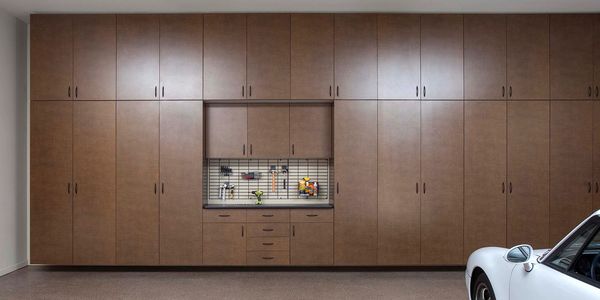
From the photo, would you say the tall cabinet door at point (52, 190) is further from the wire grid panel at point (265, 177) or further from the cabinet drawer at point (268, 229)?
the cabinet drawer at point (268, 229)

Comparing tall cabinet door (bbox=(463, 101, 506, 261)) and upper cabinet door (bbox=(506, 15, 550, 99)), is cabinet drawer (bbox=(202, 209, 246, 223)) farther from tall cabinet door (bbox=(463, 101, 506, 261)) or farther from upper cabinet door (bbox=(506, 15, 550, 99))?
upper cabinet door (bbox=(506, 15, 550, 99))

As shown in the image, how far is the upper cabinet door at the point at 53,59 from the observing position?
511cm

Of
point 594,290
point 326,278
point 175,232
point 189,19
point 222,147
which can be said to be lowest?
point 326,278

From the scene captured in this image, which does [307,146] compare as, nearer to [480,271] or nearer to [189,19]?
[189,19]

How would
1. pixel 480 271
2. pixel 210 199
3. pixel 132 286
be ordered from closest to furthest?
pixel 480 271, pixel 132 286, pixel 210 199

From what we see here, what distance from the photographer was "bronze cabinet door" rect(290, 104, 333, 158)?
5.31 metres

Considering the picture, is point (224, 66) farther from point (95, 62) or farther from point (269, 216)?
point (269, 216)

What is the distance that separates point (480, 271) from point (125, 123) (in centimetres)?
392

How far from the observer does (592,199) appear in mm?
5078

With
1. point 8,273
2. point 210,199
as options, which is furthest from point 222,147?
point 8,273

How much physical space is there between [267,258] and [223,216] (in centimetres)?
68

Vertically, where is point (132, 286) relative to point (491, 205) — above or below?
→ below

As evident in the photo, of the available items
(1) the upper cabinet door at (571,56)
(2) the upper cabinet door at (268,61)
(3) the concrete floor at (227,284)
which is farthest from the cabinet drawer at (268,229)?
(1) the upper cabinet door at (571,56)

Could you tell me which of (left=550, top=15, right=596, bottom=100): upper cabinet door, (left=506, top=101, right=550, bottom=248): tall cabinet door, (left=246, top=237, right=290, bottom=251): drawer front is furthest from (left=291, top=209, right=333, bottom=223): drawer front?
(left=550, top=15, right=596, bottom=100): upper cabinet door
